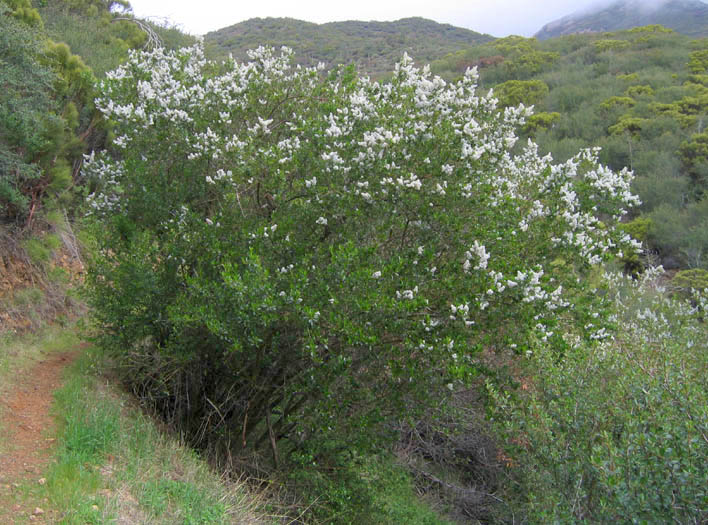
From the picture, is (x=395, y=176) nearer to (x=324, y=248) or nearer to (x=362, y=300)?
(x=324, y=248)

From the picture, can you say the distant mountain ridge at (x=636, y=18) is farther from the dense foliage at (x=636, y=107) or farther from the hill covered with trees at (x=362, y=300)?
the hill covered with trees at (x=362, y=300)

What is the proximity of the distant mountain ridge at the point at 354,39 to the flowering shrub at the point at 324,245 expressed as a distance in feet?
94.4

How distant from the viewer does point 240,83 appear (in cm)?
709

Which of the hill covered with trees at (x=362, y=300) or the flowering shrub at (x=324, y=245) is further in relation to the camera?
the flowering shrub at (x=324, y=245)

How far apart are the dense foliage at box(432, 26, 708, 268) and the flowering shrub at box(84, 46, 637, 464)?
15212 millimetres

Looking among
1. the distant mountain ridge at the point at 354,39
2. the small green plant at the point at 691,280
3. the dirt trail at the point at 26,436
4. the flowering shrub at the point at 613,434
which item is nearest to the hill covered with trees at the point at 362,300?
the flowering shrub at the point at 613,434

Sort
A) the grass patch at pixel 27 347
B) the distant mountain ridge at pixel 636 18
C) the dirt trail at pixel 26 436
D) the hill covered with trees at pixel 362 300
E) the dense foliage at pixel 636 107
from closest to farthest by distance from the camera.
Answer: the dirt trail at pixel 26 436
the hill covered with trees at pixel 362 300
the grass patch at pixel 27 347
the dense foliage at pixel 636 107
the distant mountain ridge at pixel 636 18

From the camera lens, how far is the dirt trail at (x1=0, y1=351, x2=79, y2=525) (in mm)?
4266

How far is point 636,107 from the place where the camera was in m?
26.8

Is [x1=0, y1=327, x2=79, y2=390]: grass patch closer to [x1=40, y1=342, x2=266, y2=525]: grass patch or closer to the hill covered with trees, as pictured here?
the hill covered with trees

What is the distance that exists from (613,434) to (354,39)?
47.1m

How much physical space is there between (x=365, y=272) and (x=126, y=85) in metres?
4.45

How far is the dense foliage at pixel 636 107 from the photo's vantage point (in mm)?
20750

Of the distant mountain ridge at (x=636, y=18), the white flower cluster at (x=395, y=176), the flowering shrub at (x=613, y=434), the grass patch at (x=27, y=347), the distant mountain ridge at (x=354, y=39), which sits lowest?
the grass patch at (x=27, y=347)
